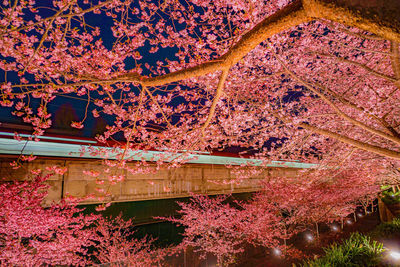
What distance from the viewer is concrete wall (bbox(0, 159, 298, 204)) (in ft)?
31.5

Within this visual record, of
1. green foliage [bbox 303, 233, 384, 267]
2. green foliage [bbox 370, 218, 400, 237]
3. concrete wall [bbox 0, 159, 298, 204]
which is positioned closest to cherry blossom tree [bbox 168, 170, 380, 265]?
concrete wall [bbox 0, 159, 298, 204]

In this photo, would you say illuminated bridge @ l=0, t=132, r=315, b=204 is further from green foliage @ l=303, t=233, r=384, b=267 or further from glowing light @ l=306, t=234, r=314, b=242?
glowing light @ l=306, t=234, r=314, b=242

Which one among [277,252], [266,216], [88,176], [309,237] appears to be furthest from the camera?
[309,237]

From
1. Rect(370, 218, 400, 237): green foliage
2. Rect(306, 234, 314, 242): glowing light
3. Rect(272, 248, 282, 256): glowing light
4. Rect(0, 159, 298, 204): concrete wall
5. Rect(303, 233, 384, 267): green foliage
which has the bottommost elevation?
Rect(272, 248, 282, 256): glowing light

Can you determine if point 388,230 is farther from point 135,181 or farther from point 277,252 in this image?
point 135,181

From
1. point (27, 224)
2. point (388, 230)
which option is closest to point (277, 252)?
point (388, 230)

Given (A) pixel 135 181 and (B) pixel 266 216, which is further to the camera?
(B) pixel 266 216

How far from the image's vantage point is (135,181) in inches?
487

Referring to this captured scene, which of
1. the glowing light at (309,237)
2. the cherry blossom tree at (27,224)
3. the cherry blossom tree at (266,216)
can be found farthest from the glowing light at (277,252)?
the cherry blossom tree at (27,224)

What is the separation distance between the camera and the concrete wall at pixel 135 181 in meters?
9.59

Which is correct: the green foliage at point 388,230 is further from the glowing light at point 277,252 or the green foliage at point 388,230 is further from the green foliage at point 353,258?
the glowing light at point 277,252

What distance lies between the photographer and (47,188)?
375 inches

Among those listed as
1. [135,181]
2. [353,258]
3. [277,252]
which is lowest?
[277,252]

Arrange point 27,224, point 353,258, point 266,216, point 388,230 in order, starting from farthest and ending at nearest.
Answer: point 266,216 → point 388,230 → point 353,258 → point 27,224
